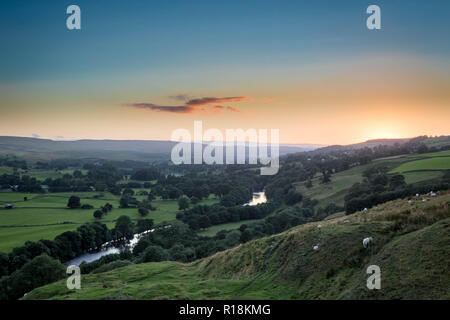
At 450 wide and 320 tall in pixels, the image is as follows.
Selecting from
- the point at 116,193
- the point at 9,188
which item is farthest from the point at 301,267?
the point at 9,188

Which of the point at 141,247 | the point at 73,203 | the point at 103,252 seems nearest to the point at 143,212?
the point at 73,203

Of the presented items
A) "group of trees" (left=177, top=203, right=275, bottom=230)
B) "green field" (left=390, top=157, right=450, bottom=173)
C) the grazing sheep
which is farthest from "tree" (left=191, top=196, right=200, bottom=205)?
the grazing sheep

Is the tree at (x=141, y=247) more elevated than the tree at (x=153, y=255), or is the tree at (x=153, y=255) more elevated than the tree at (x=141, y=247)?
the tree at (x=153, y=255)

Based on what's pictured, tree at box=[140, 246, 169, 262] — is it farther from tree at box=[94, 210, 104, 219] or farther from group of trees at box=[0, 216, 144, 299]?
tree at box=[94, 210, 104, 219]

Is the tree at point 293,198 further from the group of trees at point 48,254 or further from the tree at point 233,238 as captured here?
the group of trees at point 48,254

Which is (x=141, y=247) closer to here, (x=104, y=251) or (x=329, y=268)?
(x=104, y=251)

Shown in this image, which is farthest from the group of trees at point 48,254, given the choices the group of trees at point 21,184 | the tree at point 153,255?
the group of trees at point 21,184
